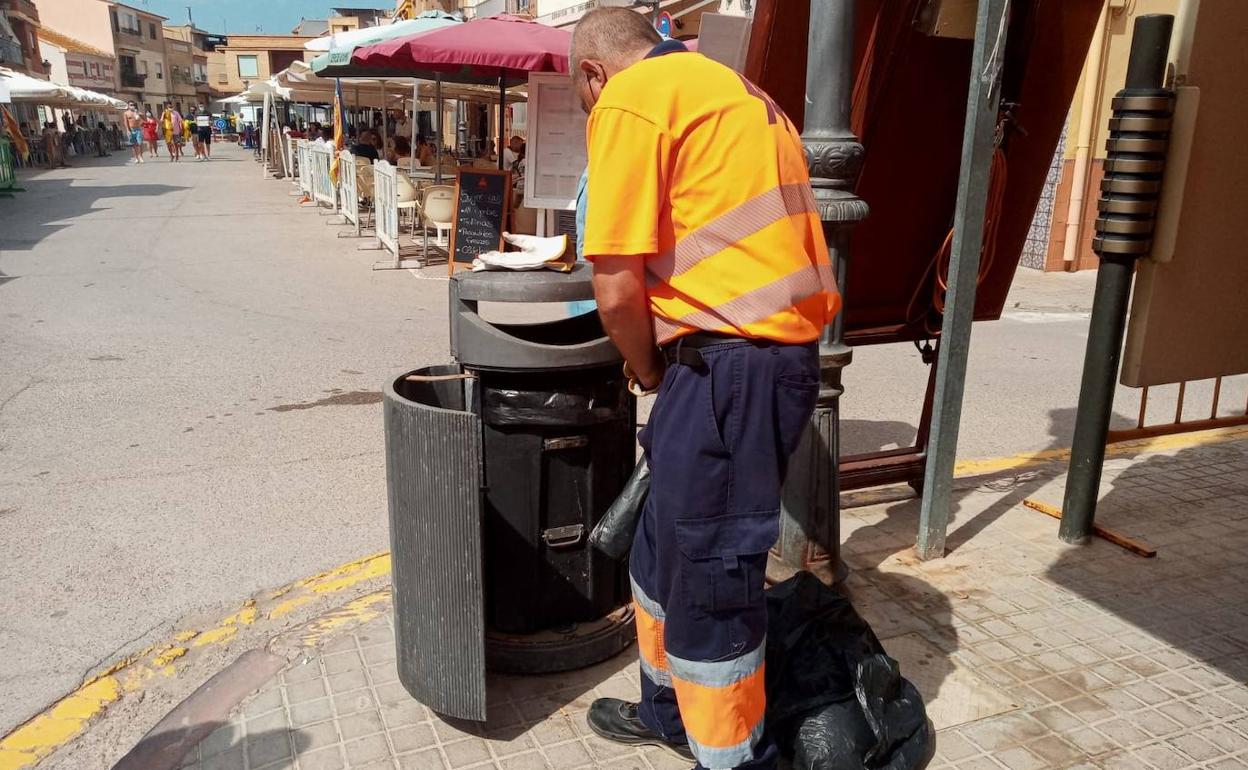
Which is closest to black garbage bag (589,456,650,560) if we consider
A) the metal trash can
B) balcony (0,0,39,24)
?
the metal trash can

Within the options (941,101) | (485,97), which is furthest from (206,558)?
(485,97)

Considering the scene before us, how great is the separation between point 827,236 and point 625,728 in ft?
5.47

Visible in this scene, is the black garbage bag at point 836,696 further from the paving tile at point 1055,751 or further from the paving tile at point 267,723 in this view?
the paving tile at point 267,723

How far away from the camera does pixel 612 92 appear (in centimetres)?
202

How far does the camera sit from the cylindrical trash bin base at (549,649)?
295 cm

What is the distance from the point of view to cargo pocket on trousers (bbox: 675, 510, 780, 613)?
6.98ft

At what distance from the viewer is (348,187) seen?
50.7ft

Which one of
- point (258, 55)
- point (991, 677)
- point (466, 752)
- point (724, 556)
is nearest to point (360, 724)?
point (466, 752)

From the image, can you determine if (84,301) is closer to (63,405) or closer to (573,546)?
(63,405)

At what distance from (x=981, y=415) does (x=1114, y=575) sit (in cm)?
253

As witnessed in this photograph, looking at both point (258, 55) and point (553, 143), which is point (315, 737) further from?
point (258, 55)

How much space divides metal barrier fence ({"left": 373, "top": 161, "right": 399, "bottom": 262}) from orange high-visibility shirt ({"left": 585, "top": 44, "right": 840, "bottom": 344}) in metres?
10.4

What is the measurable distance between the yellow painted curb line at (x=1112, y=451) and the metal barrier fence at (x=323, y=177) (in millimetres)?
14089

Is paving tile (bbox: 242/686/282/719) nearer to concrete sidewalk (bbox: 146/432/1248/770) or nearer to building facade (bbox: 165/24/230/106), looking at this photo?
concrete sidewalk (bbox: 146/432/1248/770)
